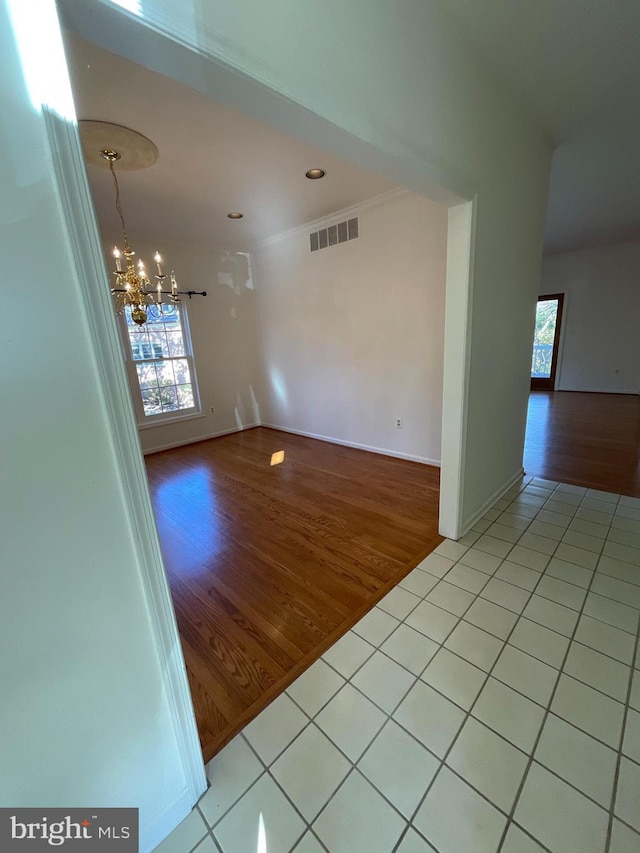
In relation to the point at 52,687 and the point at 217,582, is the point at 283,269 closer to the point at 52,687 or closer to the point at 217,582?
the point at 217,582

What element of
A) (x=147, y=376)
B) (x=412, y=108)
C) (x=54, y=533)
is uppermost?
(x=412, y=108)

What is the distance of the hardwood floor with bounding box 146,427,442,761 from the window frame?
764 mm

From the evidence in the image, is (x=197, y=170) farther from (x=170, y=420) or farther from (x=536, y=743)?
(x=536, y=743)

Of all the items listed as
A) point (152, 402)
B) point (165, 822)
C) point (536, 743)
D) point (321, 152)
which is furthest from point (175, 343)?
point (536, 743)

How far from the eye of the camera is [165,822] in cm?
100

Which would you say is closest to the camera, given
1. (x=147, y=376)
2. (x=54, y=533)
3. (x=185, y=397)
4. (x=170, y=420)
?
(x=54, y=533)

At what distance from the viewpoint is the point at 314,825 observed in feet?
3.28

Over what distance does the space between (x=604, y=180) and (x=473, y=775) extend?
14.9 feet

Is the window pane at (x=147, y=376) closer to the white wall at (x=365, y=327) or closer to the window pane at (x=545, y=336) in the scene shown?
the white wall at (x=365, y=327)

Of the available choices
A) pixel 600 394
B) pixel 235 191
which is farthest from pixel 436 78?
pixel 600 394

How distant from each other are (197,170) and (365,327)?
205 centimetres

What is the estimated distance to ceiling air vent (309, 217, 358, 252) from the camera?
363 centimetres

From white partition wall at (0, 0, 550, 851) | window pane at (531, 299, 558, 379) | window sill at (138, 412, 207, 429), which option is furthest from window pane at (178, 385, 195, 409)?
window pane at (531, 299, 558, 379)

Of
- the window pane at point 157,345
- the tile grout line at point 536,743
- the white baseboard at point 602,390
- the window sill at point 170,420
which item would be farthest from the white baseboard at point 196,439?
the white baseboard at point 602,390
